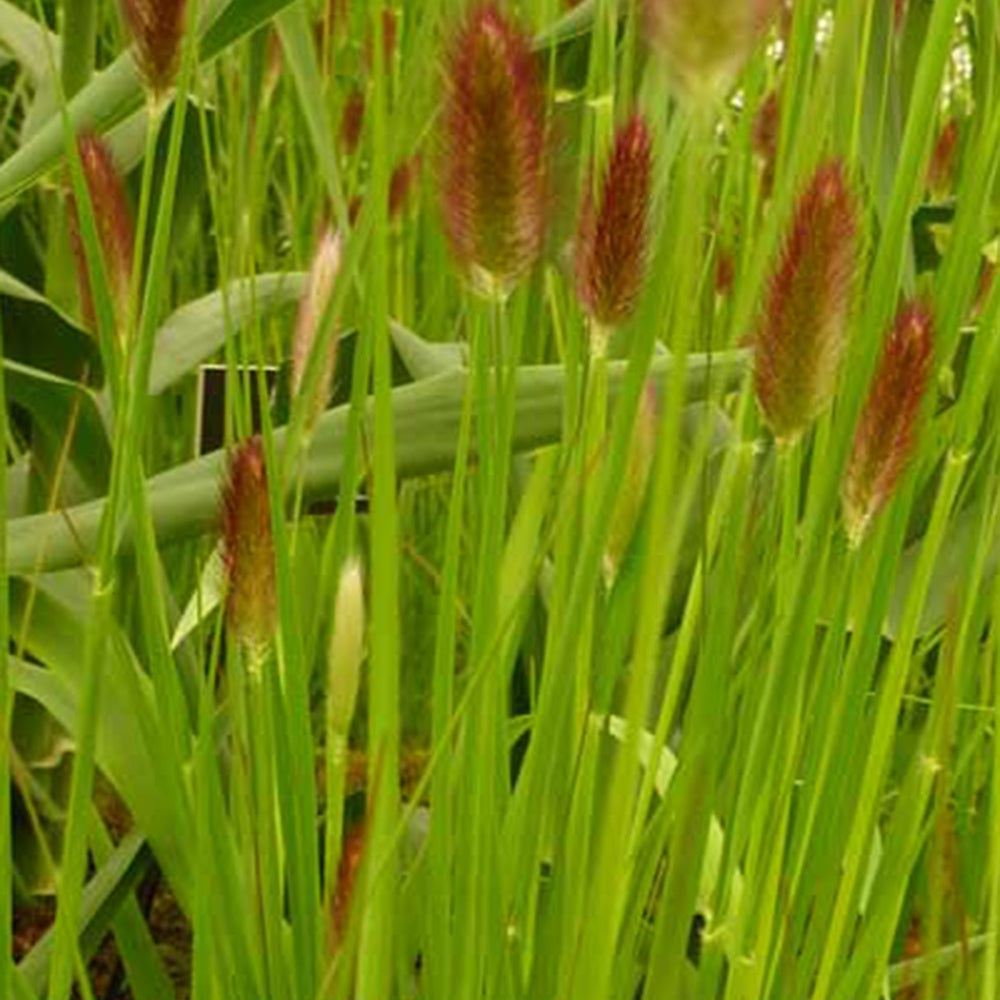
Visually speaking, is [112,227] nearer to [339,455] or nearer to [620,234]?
[620,234]

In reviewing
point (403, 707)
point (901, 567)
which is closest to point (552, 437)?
point (901, 567)

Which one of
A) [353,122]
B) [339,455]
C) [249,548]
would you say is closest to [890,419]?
[249,548]

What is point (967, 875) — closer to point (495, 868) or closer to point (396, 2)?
point (495, 868)

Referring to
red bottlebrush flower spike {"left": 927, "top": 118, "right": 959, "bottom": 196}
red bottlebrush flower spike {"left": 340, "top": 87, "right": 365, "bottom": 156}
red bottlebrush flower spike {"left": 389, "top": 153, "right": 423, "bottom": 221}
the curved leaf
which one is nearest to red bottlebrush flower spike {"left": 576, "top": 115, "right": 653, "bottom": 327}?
the curved leaf

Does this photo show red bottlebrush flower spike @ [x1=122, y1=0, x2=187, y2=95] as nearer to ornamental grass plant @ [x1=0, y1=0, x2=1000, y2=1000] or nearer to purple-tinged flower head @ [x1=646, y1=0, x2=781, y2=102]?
ornamental grass plant @ [x1=0, y1=0, x2=1000, y2=1000]

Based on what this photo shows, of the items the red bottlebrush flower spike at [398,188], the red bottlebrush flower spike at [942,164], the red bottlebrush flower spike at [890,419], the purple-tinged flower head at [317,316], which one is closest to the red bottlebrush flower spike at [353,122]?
the red bottlebrush flower spike at [398,188]
